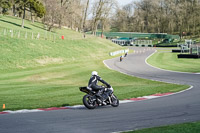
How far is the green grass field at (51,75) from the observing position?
767 inches

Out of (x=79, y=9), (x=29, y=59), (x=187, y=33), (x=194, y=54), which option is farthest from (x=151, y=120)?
(x=187, y=33)

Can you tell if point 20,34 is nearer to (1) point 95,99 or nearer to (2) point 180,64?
(2) point 180,64

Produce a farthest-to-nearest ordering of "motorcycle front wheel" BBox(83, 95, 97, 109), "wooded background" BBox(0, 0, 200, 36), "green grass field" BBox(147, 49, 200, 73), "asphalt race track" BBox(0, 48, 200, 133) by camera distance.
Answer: "wooded background" BBox(0, 0, 200, 36)
"green grass field" BBox(147, 49, 200, 73)
"motorcycle front wheel" BBox(83, 95, 97, 109)
"asphalt race track" BBox(0, 48, 200, 133)

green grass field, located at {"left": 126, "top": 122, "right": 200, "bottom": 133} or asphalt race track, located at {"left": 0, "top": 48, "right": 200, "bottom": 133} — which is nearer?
green grass field, located at {"left": 126, "top": 122, "right": 200, "bottom": 133}

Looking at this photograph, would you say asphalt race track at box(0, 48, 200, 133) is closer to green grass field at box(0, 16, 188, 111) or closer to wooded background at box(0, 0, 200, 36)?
green grass field at box(0, 16, 188, 111)

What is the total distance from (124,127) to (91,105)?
4.00 metres

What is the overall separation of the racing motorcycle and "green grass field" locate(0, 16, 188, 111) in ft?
6.97

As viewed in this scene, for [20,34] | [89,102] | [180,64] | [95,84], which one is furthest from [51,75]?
[20,34]

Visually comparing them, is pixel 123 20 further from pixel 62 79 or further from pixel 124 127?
pixel 124 127

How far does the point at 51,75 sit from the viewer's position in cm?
3734

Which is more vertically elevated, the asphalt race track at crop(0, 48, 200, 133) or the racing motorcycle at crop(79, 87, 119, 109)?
the racing motorcycle at crop(79, 87, 119, 109)

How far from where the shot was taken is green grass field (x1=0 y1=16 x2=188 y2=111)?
1948 cm

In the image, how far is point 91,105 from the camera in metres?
14.8

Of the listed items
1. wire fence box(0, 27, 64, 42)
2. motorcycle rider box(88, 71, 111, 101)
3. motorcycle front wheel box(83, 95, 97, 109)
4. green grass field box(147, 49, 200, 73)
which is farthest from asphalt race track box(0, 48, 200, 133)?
wire fence box(0, 27, 64, 42)
